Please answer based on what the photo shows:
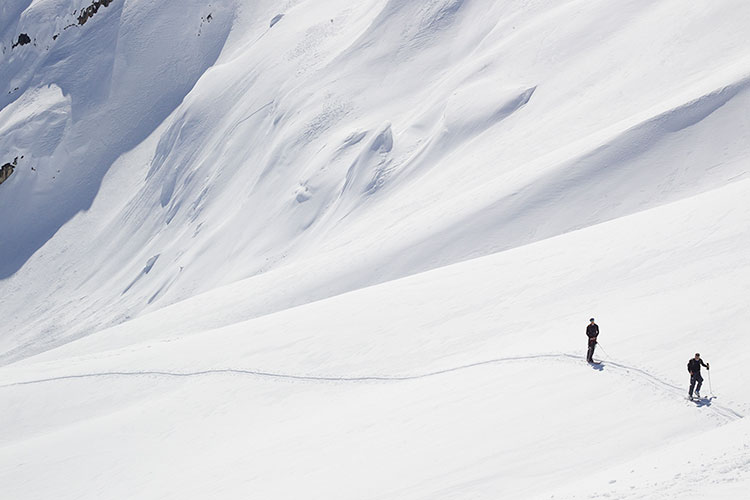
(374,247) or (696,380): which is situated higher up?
(374,247)

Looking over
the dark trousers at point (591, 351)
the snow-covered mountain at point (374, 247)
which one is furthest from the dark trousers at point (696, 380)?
the dark trousers at point (591, 351)

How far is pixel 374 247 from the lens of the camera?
39.1 meters

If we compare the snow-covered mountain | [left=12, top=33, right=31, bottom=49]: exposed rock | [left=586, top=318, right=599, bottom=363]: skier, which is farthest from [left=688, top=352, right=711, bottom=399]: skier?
[left=12, top=33, right=31, bottom=49]: exposed rock

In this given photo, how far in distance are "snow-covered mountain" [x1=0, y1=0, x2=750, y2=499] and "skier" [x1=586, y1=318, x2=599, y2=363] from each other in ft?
1.87

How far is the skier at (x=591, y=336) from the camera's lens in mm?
17234

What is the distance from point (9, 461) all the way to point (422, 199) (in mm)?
26341

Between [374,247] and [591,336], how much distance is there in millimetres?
22458

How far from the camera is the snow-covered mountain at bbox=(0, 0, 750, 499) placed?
16938mm

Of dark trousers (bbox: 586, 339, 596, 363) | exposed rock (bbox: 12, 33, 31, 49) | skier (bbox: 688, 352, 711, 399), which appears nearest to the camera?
skier (bbox: 688, 352, 711, 399)

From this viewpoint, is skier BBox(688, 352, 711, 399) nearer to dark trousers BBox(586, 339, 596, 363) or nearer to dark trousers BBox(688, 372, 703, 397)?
dark trousers BBox(688, 372, 703, 397)

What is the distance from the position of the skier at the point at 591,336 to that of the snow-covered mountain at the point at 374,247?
570 mm

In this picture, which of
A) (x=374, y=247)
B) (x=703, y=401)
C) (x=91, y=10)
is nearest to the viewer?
(x=703, y=401)

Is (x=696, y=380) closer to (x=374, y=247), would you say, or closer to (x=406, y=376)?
(x=406, y=376)

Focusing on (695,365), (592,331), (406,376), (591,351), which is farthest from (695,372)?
(406,376)
